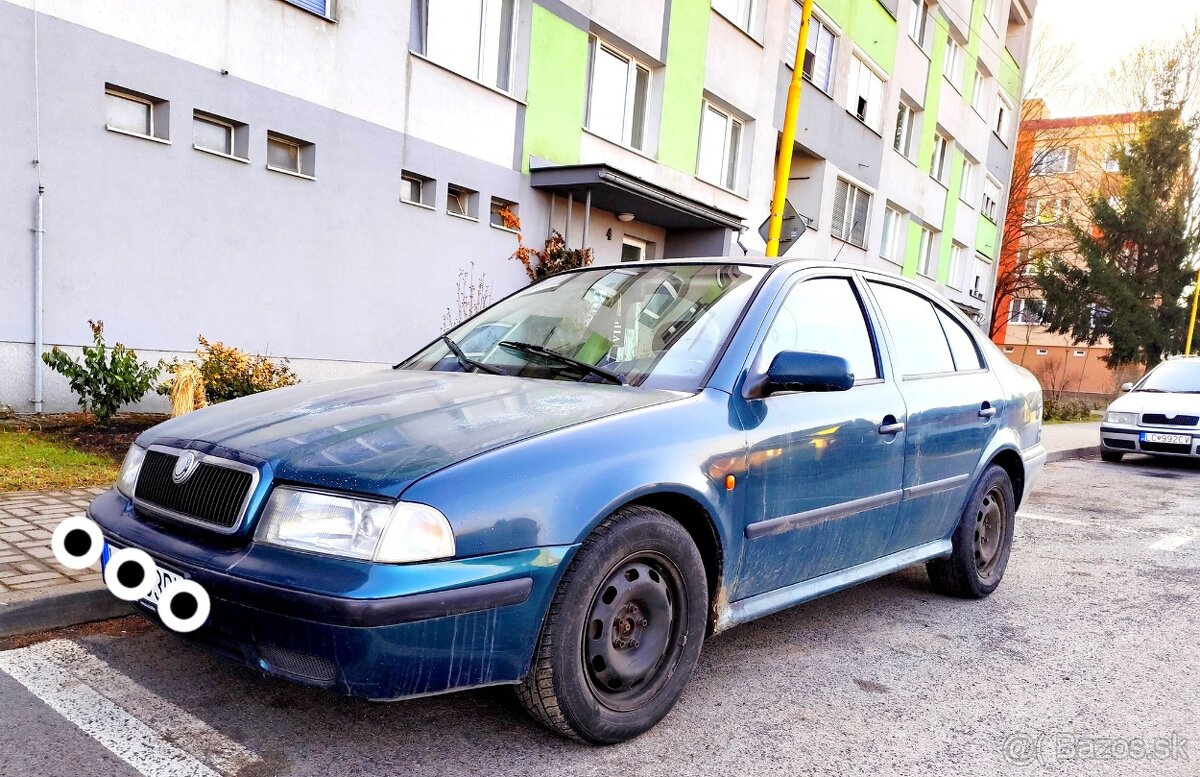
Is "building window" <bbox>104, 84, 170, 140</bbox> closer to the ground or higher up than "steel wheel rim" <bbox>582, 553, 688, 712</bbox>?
higher up

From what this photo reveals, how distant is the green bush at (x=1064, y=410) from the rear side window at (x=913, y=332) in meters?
18.7

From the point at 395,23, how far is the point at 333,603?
901cm

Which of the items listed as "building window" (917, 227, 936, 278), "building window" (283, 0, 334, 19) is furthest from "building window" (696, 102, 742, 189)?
"building window" (917, 227, 936, 278)

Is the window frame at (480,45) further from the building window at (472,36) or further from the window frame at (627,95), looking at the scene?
the window frame at (627,95)

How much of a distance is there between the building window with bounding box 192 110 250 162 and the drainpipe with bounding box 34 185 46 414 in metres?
1.59

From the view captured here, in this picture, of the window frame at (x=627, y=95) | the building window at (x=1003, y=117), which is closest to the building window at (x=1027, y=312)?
the building window at (x=1003, y=117)

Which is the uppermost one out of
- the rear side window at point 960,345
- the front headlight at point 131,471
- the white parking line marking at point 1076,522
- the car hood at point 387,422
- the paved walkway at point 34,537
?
the rear side window at point 960,345

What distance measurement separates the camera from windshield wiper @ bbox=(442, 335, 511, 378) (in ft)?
10.9

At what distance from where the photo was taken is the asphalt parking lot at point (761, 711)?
2410mm

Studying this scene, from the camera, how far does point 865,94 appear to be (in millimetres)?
19844

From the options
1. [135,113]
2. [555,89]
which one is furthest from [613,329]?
[555,89]

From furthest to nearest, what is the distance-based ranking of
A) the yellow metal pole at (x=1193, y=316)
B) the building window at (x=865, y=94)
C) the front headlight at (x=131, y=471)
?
the yellow metal pole at (x=1193, y=316) < the building window at (x=865, y=94) < the front headlight at (x=131, y=471)

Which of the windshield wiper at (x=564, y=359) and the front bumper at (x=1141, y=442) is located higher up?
the windshield wiper at (x=564, y=359)

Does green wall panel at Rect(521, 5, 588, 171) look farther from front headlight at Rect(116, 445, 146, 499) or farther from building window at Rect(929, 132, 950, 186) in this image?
building window at Rect(929, 132, 950, 186)
